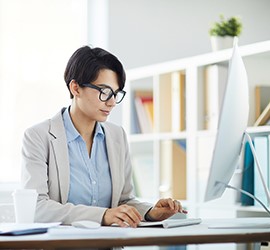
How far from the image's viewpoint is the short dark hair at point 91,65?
2.40m

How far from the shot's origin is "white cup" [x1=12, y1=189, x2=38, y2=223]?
6.30 ft

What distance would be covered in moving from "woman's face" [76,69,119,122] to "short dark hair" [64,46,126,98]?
0.02m

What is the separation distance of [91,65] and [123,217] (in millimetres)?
689

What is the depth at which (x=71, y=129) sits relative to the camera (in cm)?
245

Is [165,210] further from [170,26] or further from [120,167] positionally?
[170,26]

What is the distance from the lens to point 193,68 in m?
3.73

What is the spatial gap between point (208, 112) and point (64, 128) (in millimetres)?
1437

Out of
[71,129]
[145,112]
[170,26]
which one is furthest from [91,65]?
[170,26]

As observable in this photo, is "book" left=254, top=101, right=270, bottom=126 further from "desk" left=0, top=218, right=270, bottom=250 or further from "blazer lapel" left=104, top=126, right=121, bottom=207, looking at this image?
"desk" left=0, top=218, right=270, bottom=250

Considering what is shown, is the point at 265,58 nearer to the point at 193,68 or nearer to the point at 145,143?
the point at 193,68

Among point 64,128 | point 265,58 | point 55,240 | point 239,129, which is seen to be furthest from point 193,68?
point 55,240

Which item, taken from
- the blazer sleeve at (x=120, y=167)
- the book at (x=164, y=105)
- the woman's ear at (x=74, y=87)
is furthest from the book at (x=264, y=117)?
the woman's ear at (x=74, y=87)

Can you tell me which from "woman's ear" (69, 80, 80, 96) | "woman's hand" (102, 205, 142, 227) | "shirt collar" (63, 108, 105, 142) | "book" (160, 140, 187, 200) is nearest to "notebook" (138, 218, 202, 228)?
"woman's hand" (102, 205, 142, 227)

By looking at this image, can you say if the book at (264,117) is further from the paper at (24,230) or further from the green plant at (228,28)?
the paper at (24,230)
